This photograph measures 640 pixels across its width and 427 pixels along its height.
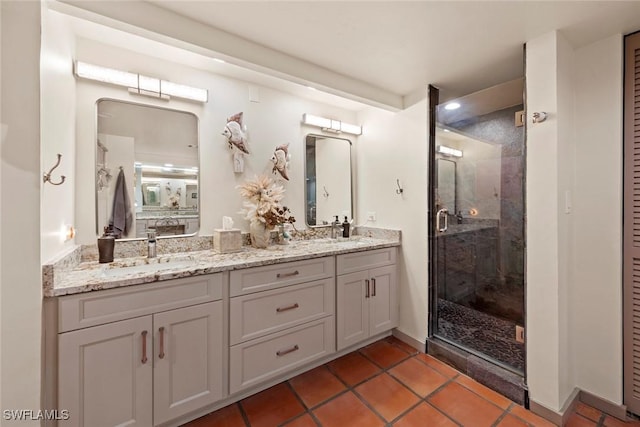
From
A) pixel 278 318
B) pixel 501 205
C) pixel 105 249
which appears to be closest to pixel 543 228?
pixel 501 205

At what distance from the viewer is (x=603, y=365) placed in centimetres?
160

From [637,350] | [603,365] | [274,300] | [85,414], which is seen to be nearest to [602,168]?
[637,350]

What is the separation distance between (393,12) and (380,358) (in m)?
2.35

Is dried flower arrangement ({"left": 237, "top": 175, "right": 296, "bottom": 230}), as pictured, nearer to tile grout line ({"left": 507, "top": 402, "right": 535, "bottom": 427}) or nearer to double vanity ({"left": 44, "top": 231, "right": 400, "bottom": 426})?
double vanity ({"left": 44, "top": 231, "right": 400, "bottom": 426})

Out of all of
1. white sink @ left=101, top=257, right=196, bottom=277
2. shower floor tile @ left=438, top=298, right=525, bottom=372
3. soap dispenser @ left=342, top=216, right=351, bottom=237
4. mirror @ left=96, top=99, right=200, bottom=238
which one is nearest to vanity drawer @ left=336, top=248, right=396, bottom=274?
soap dispenser @ left=342, top=216, right=351, bottom=237

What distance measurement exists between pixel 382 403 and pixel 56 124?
2.37 meters

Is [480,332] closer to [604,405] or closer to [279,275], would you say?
[604,405]

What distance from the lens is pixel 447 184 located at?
2.28 m

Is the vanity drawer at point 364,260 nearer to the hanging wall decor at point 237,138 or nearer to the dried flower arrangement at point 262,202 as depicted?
the dried flower arrangement at point 262,202

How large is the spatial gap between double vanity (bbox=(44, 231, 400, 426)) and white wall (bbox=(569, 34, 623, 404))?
55.3 inches

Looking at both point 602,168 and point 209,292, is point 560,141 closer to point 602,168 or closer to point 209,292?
point 602,168

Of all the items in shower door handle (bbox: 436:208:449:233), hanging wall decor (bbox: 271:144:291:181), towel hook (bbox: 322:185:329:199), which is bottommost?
shower door handle (bbox: 436:208:449:233)

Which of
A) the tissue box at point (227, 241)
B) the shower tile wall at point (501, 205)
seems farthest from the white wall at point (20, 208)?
the shower tile wall at point (501, 205)

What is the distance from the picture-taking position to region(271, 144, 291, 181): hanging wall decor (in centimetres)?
231
